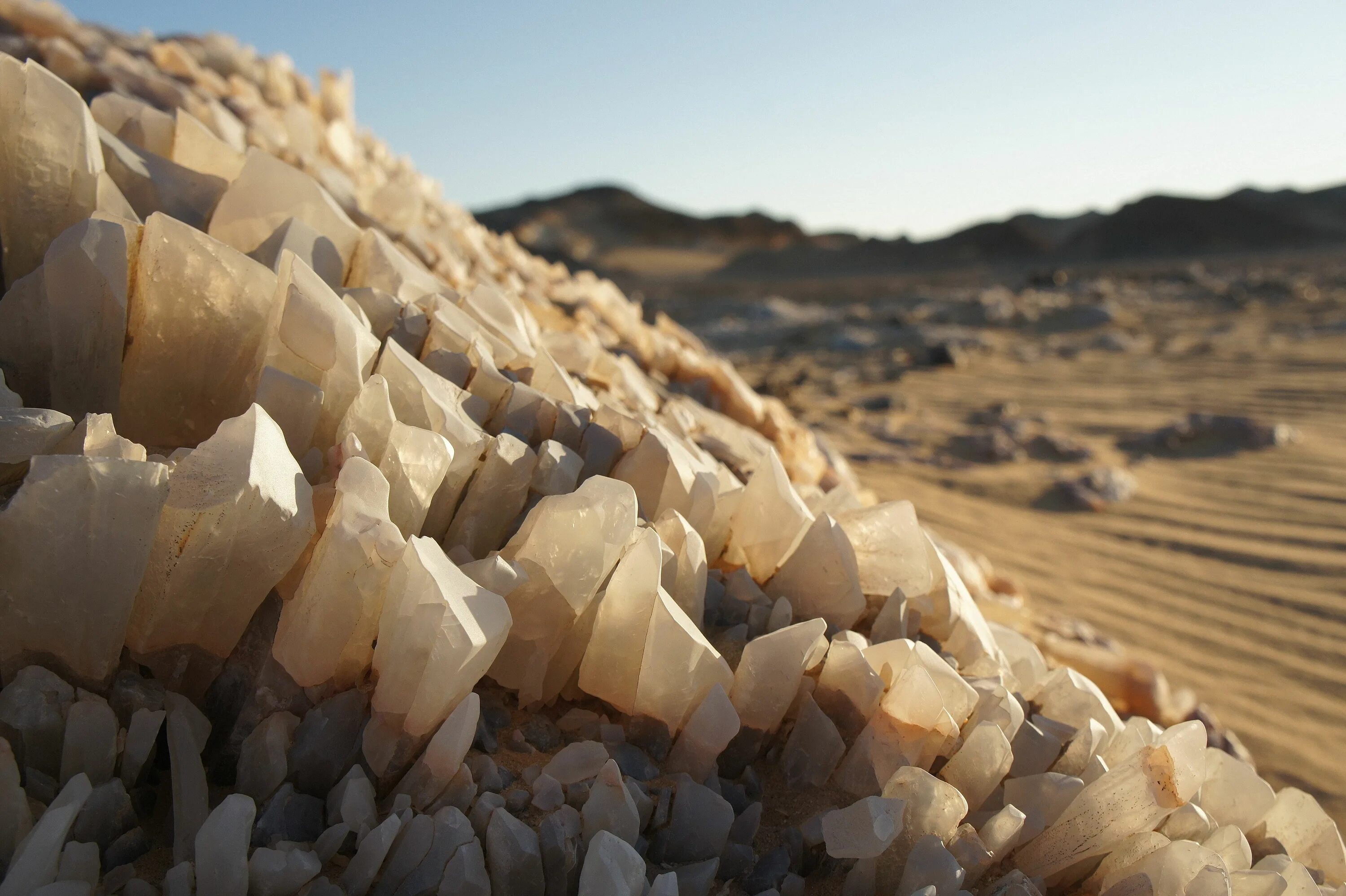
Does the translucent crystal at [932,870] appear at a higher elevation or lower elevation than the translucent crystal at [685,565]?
lower

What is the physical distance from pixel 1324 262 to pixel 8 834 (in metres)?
18.3

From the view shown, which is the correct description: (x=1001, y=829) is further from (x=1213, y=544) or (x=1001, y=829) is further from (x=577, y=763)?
(x=1213, y=544)

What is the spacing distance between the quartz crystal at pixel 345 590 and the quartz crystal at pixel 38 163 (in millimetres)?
634

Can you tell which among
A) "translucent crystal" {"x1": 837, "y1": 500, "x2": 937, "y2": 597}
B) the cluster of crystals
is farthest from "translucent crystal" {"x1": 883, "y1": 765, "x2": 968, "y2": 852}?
"translucent crystal" {"x1": 837, "y1": 500, "x2": 937, "y2": 597}

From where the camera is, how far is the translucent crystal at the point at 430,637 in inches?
37.2

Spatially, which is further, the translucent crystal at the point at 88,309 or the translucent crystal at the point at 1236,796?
the translucent crystal at the point at 1236,796

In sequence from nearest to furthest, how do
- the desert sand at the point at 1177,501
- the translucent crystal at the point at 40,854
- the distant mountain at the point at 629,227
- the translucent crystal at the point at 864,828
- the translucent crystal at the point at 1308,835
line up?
the translucent crystal at the point at 40,854
the translucent crystal at the point at 864,828
the translucent crystal at the point at 1308,835
the desert sand at the point at 1177,501
the distant mountain at the point at 629,227

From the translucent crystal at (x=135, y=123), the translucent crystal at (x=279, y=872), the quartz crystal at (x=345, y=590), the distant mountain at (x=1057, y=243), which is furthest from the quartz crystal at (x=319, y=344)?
the distant mountain at (x=1057, y=243)

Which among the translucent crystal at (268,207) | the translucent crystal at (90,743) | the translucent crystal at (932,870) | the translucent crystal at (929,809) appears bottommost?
the translucent crystal at (932,870)

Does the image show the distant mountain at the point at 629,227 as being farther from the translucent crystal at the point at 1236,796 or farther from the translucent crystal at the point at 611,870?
the translucent crystal at the point at 611,870

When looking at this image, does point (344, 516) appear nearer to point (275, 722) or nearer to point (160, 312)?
point (275, 722)

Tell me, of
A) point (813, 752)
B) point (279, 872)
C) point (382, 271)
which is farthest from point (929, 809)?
point (382, 271)

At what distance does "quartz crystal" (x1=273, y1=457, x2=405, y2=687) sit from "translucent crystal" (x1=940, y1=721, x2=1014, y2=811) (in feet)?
2.27

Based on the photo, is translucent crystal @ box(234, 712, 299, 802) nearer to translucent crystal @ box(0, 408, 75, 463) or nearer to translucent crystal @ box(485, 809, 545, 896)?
translucent crystal @ box(485, 809, 545, 896)
